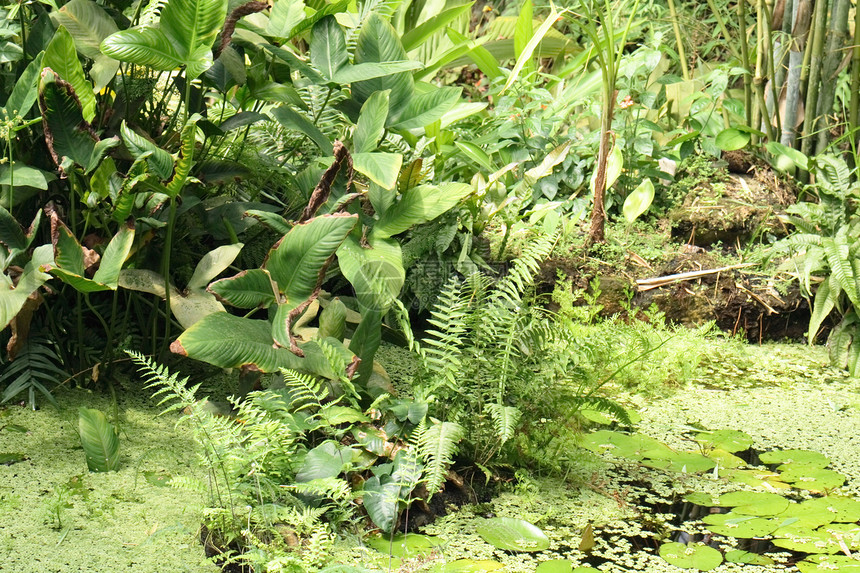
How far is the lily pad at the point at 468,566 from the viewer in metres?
1.62

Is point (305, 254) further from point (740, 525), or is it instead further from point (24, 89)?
point (740, 525)

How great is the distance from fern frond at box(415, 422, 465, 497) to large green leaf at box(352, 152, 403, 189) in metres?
0.57

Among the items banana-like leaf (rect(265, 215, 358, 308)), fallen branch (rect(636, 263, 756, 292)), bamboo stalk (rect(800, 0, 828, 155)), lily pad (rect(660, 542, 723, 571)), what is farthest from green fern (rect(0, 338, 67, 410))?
bamboo stalk (rect(800, 0, 828, 155))

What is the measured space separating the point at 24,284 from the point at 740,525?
67.1 inches

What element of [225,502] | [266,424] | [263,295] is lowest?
[225,502]

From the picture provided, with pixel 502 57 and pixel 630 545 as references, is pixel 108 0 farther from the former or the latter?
pixel 502 57

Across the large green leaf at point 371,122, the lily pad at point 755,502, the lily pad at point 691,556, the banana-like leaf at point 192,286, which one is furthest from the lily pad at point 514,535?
the large green leaf at point 371,122

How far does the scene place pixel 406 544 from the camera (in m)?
1.73

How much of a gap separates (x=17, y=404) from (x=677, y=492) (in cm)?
170

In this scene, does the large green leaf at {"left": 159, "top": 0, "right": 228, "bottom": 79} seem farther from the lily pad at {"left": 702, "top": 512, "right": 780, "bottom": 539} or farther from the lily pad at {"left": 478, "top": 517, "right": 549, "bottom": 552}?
the lily pad at {"left": 702, "top": 512, "right": 780, "bottom": 539}

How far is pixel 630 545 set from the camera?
1792mm

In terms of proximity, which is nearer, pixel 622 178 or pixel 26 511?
pixel 26 511

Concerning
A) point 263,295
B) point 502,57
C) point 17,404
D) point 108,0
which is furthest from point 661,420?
point 502,57

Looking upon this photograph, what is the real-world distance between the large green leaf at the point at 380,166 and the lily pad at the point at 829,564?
1.19m
